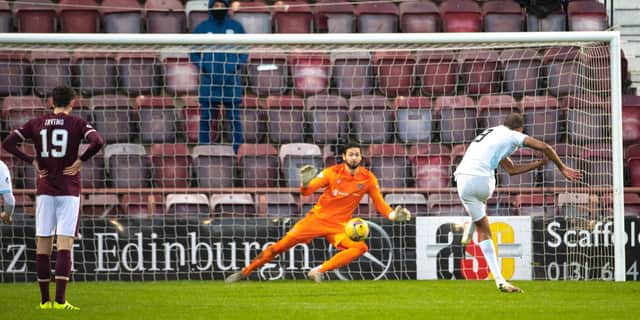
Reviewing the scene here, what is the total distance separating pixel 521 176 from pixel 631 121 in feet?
6.52

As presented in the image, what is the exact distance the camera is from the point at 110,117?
45.9ft

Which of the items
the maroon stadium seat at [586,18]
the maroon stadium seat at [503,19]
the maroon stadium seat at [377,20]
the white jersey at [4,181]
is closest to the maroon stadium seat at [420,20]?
→ the maroon stadium seat at [377,20]

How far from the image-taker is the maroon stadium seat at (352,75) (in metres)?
14.6

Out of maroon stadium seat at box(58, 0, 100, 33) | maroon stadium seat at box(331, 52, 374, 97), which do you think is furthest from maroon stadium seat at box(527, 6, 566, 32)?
maroon stadium seat at box(58, 0, 100, 33)

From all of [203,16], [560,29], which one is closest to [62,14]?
[203,16]

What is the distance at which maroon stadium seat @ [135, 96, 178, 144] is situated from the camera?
551 inches

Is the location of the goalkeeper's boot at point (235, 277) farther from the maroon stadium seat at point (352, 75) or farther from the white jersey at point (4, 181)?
the maroon stadium seat at point (352, 75)

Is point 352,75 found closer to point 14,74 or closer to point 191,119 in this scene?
point 191,119

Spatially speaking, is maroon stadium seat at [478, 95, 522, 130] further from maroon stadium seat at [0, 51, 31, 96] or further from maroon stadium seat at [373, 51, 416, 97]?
maroon stadium seat at [0, 51, 31, 96]

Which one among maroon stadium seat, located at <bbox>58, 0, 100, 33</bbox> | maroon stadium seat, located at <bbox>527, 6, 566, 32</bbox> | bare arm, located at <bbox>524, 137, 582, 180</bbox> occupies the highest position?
maroon stadium seat, located at <bbox>58, 0, 100, 33</bbox>

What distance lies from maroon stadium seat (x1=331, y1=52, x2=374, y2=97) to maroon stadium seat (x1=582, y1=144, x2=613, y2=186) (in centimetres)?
281

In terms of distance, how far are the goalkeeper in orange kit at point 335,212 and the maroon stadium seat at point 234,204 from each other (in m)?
1.30

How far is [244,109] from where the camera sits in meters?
14.1

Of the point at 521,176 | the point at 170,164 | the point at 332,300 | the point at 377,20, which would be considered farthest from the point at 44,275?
the point at 377,20
